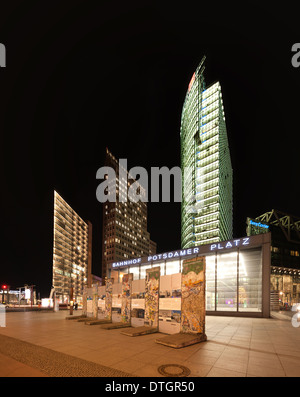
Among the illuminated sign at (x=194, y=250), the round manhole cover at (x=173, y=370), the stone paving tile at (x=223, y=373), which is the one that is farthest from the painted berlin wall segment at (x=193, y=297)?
the illuminated sign at (x=194, y=250)

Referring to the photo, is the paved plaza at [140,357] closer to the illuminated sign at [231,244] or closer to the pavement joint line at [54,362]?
the pavement joint line at [54,362]

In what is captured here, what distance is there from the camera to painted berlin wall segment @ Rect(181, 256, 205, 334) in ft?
36.9

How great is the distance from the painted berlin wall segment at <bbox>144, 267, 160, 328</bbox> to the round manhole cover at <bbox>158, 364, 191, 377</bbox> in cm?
694

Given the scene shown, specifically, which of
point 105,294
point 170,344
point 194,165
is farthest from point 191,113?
point 170,344

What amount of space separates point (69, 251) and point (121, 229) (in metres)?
31.3

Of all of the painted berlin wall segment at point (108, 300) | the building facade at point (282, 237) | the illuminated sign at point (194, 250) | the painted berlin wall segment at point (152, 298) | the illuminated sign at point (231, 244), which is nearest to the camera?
the painted berlin wall segment at point (152, 298)

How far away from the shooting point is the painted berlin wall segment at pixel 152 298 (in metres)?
14.0

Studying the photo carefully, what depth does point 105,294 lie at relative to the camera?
19531 mm

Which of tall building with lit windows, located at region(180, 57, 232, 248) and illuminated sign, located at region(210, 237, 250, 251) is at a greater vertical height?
tall building with lit windows, located at region(180, 57, 232, 248)

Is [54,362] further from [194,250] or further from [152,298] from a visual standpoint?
[194,250]

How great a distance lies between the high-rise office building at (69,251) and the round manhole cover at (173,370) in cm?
10933

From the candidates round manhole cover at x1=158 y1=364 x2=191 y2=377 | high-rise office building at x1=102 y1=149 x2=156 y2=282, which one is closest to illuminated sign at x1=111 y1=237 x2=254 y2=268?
round manhole cover at x1=158 y1=364 x2=191 y2=377

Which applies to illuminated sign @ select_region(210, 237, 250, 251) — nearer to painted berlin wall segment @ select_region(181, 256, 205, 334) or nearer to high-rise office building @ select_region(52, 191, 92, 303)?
painted berlin wall segment @ select_region(181, 256, 205, 334)

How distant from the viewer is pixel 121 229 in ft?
490
